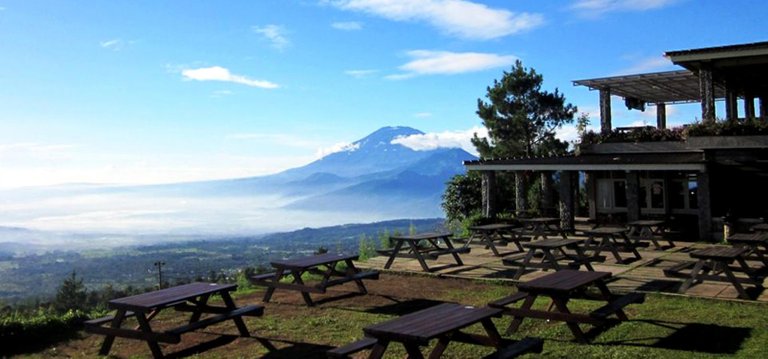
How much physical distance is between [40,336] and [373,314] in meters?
4.31

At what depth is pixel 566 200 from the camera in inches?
845

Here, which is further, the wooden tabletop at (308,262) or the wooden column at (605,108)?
the wooden column at (605,108)

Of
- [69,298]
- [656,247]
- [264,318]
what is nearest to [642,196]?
[656,247]

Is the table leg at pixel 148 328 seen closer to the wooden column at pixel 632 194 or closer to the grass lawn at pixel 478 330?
the grass lawn at pixel 478 330

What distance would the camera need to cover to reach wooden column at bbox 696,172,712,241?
18.4m

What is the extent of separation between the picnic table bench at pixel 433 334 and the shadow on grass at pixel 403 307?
2.95 metres

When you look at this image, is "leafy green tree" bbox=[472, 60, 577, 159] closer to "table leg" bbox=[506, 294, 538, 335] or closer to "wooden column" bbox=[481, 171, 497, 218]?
"wooden column" bbox=[481, 171, 497, 218]

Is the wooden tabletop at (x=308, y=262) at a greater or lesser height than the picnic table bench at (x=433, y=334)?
greater

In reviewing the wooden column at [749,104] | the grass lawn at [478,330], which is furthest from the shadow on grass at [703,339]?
the wooden column at [749,104]

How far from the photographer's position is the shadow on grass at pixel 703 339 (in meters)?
6.55

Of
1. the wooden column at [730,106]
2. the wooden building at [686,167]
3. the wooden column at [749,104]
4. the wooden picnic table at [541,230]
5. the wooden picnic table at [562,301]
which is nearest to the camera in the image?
the wooden picnic table at [562,301]

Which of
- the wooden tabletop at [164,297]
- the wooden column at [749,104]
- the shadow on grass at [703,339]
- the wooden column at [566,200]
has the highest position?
the wooden column at [749,104]

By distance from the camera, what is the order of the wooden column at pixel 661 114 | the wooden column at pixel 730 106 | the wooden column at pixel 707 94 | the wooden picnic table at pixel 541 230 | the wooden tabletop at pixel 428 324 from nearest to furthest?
the wooden tabletop at pixel 428 324, the wooden picnic table at pixel 541 230, the wooden column at pixel 707 94, the wooden column at pixel 730 106, the wooden column at pixel 661 114

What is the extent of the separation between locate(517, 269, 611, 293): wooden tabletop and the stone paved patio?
268 centimetres
